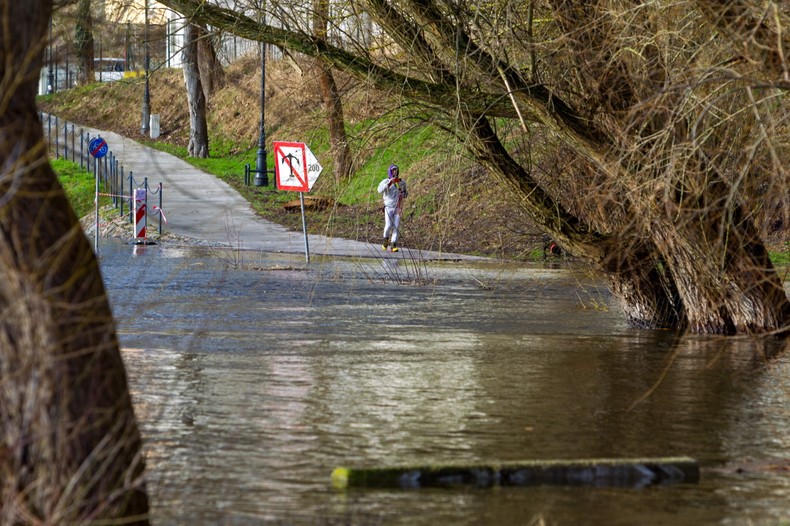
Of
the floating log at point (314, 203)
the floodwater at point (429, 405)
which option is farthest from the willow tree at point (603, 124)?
the floating log at point (314, 203)

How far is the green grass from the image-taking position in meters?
41.6

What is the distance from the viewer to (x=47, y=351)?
225 inches

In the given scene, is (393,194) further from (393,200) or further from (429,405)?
(429,405)

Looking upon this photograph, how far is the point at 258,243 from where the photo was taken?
32031 millimetres

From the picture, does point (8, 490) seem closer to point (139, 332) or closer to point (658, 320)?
point (139, 332)

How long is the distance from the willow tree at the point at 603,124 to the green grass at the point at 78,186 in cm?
2478

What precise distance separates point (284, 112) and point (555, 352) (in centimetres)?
4451

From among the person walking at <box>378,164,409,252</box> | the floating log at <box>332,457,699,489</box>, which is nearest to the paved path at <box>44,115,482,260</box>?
the person walking at <box>378,164,409,252</box>

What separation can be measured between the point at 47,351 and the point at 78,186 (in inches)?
1599

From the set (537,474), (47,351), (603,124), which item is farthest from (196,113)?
(47,351)

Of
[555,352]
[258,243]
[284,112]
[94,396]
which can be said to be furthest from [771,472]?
[284,112]

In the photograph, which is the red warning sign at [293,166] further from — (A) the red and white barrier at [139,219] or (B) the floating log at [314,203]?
(B) the floating log at [314,203]

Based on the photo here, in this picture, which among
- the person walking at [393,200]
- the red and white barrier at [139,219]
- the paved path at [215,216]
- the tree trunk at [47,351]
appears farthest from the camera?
the red and white barrier at [139,219]

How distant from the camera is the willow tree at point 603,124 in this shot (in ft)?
42.0
